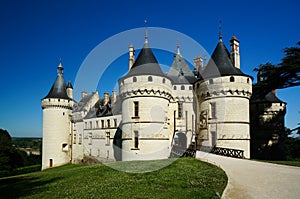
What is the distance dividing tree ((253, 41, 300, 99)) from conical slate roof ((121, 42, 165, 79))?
336 inches

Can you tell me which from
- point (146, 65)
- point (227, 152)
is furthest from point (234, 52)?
point (227, 152)

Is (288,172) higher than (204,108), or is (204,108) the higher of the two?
(204,108)

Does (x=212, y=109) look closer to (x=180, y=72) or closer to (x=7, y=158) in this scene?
(x=180, y=72)

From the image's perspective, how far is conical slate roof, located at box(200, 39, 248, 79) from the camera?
20656mm

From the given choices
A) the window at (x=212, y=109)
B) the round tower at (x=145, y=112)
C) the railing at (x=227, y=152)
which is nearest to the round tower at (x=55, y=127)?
the round tower at (x=145, y=112)

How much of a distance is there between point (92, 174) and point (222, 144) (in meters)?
10.9

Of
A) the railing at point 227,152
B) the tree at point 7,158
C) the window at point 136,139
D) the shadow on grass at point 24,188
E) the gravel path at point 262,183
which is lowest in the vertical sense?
the tree at point 7,158

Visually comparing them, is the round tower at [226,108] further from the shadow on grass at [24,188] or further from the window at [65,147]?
the window at [65,147]

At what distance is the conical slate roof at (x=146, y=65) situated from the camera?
67.7 feet

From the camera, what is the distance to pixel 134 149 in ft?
65.2

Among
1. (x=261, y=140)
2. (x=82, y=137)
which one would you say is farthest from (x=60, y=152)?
(x=261, y=140)

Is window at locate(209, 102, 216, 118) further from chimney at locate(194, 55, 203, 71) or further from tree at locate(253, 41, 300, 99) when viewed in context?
chimney at locate(194, 55, 203, 71)

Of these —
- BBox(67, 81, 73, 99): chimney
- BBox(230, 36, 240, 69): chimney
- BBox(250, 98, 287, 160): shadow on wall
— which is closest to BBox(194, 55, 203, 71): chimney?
BBox(250, 98, 287, 160): shadow on wall

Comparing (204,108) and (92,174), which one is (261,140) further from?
→ (92,174)
